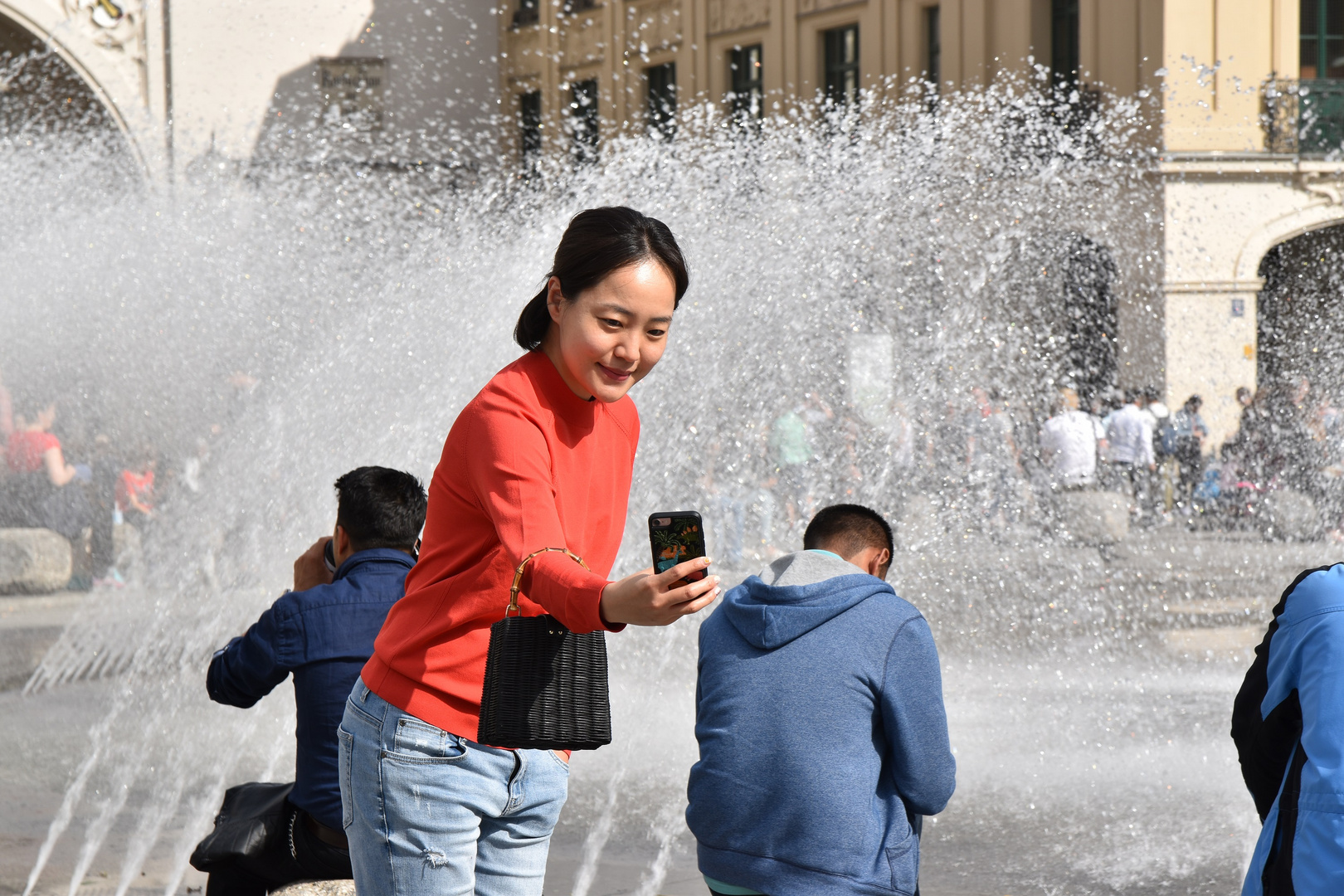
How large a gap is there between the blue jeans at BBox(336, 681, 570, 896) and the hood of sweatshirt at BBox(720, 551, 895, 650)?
56 cm

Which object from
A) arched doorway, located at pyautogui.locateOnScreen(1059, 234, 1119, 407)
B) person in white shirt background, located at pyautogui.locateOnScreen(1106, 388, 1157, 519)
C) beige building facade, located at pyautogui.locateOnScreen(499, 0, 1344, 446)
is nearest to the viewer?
person in white shirt background, located at pyautogui.locateOnScreen(1106, 388, 1157, 519)

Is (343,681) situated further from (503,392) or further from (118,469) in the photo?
(118,469)

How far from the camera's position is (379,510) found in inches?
124

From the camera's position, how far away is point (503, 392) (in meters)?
1.99

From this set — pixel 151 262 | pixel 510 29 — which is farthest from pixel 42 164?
pixel 510 29

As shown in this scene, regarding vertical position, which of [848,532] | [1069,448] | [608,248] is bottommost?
[1069,448]

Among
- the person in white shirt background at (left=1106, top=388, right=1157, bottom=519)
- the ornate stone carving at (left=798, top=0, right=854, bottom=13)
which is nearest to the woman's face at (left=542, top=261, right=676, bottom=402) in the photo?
the person in white shirt background at (left=1106, top=388, right=1157, bottom=519)

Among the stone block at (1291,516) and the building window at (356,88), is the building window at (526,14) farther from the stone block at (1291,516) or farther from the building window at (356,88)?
the stone block at (1291,516)

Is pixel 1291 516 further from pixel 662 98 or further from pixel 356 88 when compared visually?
pixel 356 88

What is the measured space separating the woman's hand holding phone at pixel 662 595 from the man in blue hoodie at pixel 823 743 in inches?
35.4

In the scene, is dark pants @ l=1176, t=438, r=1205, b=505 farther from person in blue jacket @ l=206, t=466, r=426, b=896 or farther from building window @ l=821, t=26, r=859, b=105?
person in blue jacket @ l=206, t=466, r=426, b=896

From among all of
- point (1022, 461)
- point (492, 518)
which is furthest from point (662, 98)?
point (492, 518)

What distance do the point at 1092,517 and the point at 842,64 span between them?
45.6ft

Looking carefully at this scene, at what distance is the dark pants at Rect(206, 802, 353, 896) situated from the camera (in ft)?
10.0
